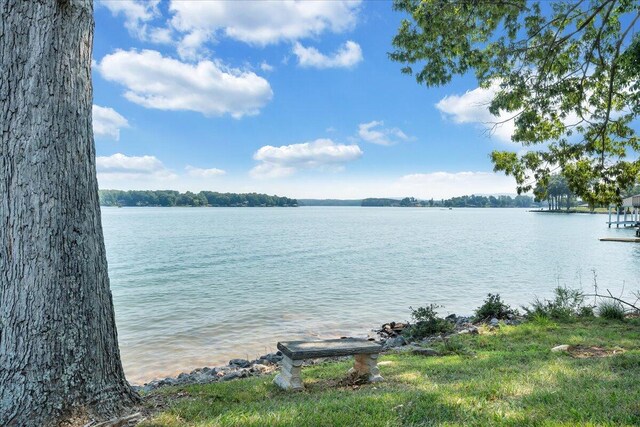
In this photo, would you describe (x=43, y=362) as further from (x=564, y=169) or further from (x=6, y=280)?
(x=564, y=169)

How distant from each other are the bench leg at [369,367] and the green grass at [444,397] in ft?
0.61

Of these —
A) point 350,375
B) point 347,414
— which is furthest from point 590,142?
point 347,414

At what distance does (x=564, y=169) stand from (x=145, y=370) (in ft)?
36.3

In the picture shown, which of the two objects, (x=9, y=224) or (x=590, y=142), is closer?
(x=9, y=224)

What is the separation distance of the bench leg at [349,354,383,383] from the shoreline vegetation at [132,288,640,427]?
14 cm

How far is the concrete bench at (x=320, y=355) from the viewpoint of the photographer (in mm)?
4941

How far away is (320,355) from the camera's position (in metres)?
5.00

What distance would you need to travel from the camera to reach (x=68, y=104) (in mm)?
3500

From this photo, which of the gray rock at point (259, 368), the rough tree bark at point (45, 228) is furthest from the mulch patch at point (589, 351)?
the rough tree bark at point (45, 228)

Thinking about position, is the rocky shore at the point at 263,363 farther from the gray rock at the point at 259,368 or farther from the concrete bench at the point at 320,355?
the concrete bench at the point at 320,355

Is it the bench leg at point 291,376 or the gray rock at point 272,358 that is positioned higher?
the bench leg at point 291,376

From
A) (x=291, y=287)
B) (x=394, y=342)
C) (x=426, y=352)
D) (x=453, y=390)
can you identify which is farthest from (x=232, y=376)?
(x=291, y=287)

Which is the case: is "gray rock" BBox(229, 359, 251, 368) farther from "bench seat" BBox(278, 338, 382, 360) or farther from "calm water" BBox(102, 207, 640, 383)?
"bench seat" BBox(278, 338, 382, 360)

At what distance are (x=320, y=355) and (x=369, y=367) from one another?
0.80 m
